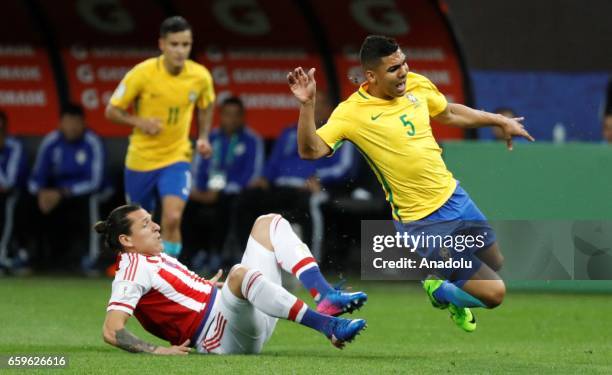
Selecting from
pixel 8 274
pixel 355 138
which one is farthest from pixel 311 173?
pixel 355 138

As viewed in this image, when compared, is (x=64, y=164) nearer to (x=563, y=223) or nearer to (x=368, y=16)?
(x=368, y=16)

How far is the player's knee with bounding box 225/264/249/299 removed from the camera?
8.32 m

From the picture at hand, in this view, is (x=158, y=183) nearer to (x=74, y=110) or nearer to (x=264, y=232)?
(x=74, y=110)

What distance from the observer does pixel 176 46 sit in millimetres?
12273

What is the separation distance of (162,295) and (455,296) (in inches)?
73.9

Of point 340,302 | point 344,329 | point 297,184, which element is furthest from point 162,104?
point 344,329

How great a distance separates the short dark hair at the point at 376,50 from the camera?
9086mm

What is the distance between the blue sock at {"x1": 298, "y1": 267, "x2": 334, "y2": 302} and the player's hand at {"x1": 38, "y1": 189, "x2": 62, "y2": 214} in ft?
24.8

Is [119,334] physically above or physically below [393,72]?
below

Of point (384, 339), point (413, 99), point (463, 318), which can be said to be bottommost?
point (384, 339)

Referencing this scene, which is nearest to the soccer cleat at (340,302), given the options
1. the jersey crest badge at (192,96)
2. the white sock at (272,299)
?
the white sock at (272,299)

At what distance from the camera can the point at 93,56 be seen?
1659 centimetres

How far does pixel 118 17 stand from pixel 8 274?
3.14m

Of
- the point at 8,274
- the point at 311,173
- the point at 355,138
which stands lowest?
the point at 8,274
